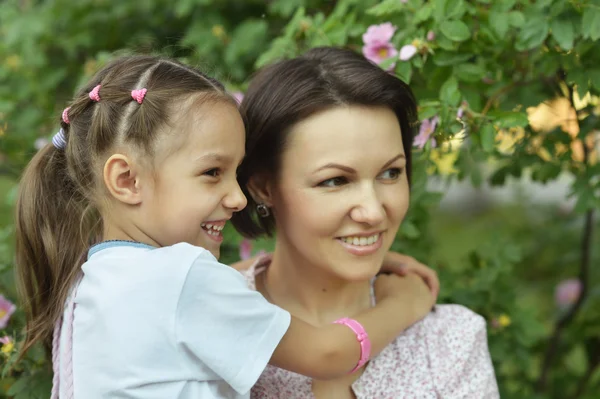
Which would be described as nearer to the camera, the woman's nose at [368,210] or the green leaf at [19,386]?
the woman's nose at [368,210]

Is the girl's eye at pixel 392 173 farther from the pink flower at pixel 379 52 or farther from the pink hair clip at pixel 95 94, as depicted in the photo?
the pink hair clip at pixel 95 94

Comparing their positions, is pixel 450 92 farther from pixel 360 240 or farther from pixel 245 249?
pixel 245 249

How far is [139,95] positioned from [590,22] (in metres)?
1.09

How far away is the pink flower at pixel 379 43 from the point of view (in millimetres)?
2105

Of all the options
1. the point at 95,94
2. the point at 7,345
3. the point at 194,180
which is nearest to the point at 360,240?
the point at 194,180

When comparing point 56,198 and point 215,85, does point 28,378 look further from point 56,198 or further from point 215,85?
point 215,85

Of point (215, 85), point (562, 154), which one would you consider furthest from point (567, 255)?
point (215, 85)

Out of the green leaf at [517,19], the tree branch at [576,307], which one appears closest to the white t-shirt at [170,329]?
the green leaf at [517,19]

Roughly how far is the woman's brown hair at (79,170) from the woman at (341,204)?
0.22 meters

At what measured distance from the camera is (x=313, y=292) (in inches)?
79.6

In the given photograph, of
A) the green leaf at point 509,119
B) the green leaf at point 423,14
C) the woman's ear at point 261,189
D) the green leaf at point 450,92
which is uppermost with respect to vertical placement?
the green leaf at point 423,14

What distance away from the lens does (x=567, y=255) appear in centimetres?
359

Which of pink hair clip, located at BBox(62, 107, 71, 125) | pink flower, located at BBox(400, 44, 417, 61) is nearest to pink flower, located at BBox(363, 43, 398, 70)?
pink flower, located at BBox(400, 44, 417, 61)

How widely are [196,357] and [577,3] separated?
4.13 ft
